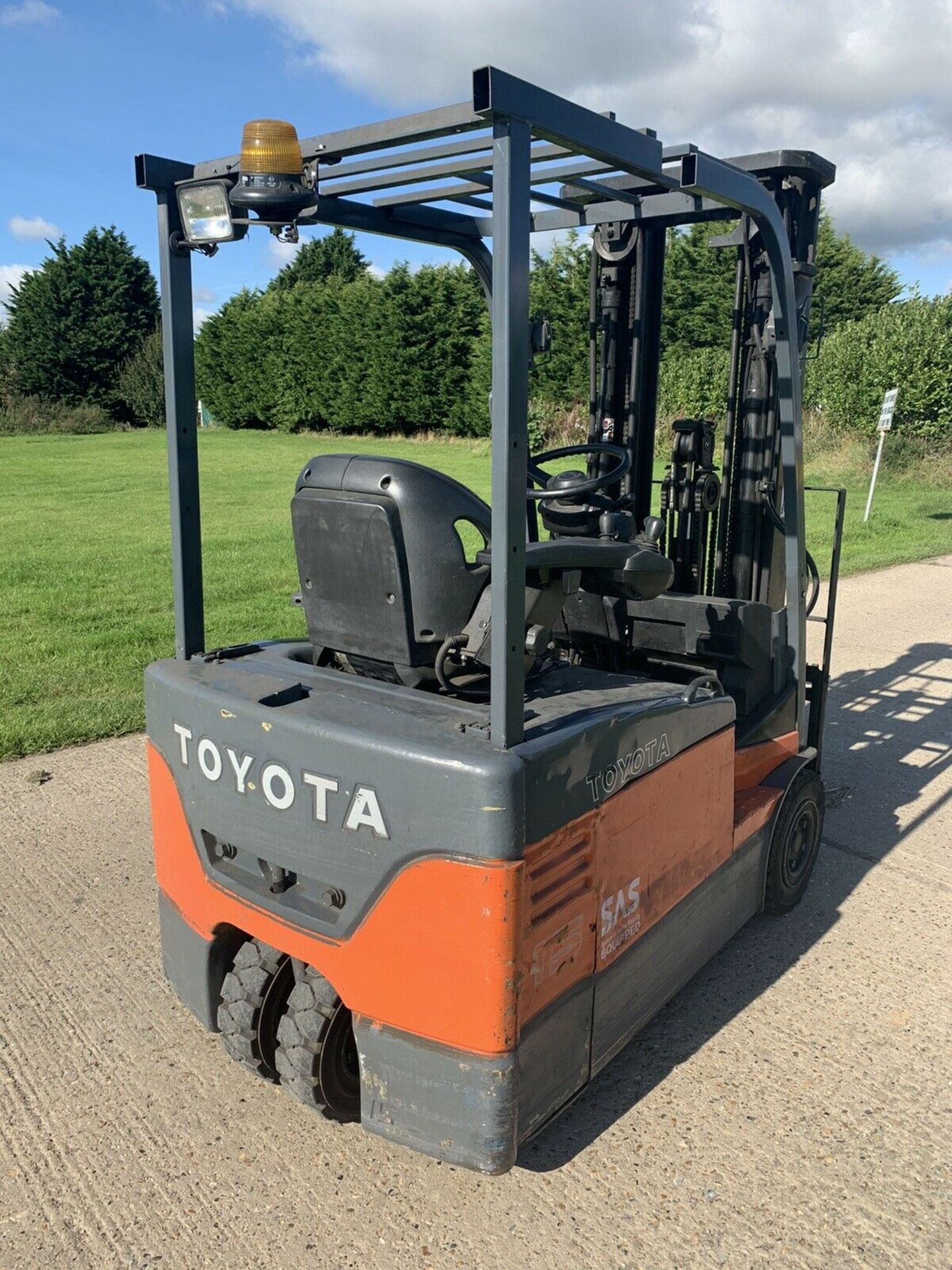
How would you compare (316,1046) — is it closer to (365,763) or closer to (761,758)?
(365,763)

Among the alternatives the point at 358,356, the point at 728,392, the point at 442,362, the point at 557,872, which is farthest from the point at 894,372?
the point at 557,872

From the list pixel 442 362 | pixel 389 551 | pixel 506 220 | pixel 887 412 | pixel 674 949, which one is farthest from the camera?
pixel 442 362

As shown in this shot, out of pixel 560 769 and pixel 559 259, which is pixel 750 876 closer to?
pixel 560 769

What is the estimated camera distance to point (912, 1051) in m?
3.24

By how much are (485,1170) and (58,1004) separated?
1663 millimetres

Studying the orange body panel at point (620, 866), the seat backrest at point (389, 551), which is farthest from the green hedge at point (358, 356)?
the seat backrest at point (389, 551)

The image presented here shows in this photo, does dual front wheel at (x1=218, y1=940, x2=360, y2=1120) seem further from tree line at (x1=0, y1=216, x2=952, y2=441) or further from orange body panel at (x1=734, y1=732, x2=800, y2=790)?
tree line at (x1=0, y1=216, x2=952, y2=441)

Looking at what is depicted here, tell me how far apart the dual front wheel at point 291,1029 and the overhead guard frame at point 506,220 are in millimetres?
939

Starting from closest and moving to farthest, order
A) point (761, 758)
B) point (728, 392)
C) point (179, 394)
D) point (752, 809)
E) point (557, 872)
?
point (557, 872) < point (179, 394) < point (752, 809) < point (761, 758) < point (728, 392)

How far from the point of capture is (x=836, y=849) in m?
4.69

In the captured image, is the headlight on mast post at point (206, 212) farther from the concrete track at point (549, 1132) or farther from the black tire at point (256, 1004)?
the concrete track at point (549, 1132)

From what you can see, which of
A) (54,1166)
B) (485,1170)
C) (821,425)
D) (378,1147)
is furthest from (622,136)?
(821,425)

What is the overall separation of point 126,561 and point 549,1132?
9896 millimetres

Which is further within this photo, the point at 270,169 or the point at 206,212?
the point at 206,212
